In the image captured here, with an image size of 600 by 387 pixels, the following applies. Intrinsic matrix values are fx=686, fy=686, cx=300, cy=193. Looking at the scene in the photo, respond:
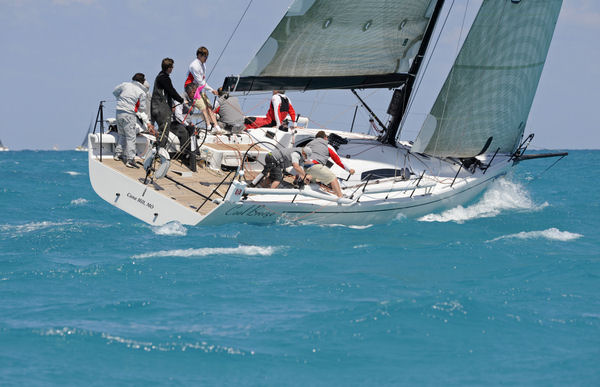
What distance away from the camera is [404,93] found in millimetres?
13742

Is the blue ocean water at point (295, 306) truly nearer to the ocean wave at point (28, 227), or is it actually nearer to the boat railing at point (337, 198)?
the ocean wave at point (28, 227)

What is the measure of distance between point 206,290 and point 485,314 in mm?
3017

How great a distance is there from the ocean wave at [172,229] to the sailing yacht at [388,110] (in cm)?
61

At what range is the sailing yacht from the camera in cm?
1117

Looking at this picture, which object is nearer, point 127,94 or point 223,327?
point 223,327

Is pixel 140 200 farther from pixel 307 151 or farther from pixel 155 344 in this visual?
pixel 155 344

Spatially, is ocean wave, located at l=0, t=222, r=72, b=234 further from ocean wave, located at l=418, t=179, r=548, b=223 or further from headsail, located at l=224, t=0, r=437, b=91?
ocean wave, located at l=418, t=179, r=548, b=223

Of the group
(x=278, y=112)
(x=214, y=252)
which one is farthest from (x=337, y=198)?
(x=278, y=112)

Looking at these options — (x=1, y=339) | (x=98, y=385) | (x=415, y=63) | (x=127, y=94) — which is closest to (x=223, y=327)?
(x=98, y=385)

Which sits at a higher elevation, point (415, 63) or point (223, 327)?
point (415, 63)

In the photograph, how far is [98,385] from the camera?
539cm

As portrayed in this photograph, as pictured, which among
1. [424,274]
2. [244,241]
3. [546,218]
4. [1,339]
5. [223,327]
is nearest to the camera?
[1,339]

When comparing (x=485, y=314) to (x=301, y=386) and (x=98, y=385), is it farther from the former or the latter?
(x=98, y=385)

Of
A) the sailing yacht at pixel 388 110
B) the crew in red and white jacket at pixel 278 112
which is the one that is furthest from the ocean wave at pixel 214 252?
the crew in red and white jacket at pixel 278 112
